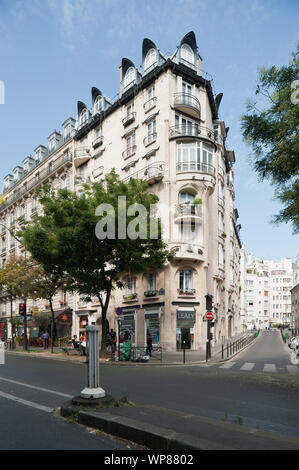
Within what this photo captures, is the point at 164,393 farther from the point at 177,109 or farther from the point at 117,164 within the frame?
A: the point at 117,164

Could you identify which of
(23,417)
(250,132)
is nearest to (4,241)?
(250,132)

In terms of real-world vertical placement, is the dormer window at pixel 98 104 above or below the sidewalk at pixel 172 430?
above

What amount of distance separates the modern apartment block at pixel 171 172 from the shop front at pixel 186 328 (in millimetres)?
69

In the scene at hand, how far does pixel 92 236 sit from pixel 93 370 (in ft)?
43.4

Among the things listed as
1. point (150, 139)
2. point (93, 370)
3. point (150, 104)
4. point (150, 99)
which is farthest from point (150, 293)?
point (93, 370)

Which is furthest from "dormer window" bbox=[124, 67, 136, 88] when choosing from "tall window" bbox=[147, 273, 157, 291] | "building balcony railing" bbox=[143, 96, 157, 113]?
"tall window" bbox=[147, 273, 157, 291]

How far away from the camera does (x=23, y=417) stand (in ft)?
20.6

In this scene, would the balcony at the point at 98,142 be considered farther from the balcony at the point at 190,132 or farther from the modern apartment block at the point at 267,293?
the modern apartment block at the point at 267,293

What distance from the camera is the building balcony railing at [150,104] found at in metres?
30.3

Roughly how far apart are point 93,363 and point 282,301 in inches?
5023

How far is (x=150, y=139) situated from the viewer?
3033 cm

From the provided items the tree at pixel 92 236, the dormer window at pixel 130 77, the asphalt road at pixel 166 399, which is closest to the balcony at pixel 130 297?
the tree at pixel 92 236
